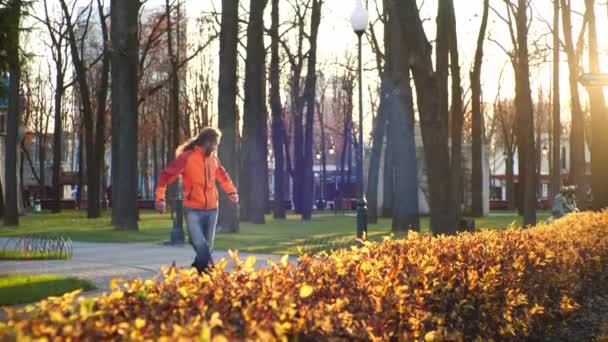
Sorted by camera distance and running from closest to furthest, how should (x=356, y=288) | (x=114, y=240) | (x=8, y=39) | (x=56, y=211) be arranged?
(x=356, y=288) → (x=8, y=39) → (x=114, y=240) → (x=56, y=211)

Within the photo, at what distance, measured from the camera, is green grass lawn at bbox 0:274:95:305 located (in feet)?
37.8

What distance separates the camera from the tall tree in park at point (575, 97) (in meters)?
36.2

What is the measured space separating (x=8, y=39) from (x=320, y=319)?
13999 mm

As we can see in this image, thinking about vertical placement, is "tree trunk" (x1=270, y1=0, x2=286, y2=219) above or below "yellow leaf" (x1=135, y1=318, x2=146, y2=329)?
above

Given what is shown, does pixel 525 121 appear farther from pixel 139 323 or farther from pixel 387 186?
pixel 139 323

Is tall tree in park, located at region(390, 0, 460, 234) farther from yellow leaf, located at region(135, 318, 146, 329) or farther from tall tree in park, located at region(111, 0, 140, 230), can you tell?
tall tree in park, located at region(111, 0, 140, 230)

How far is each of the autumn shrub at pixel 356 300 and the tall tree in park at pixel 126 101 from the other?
21.4 meters

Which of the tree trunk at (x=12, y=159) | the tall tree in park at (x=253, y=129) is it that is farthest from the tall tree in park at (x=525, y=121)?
the tree trunk at (x=12, y=159)

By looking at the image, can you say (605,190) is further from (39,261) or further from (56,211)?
(56,211)

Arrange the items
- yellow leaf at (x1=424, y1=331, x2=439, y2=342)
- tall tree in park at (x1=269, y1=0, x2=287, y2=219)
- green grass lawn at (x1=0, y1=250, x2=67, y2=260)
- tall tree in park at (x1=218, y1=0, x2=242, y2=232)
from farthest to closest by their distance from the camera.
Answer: tall tree in park at (x1=269, y1=0, x2=287, y2=219)
tall tree in park at (x1=218, y1=0, x2=242, y2=232)
green grass lawn at (x1=0, y1=250, x2=67, y2=260)
yellow leaf at (x1=424, y1=331, x2=439, y2=342)

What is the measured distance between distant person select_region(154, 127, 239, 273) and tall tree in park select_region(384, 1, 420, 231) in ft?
59.9

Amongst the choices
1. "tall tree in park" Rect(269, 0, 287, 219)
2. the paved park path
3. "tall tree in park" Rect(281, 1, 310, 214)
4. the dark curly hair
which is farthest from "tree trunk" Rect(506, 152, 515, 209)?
the dark curly hair

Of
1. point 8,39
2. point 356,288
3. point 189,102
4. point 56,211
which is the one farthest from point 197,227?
point 189,102

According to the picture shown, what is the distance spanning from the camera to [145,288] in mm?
5090
